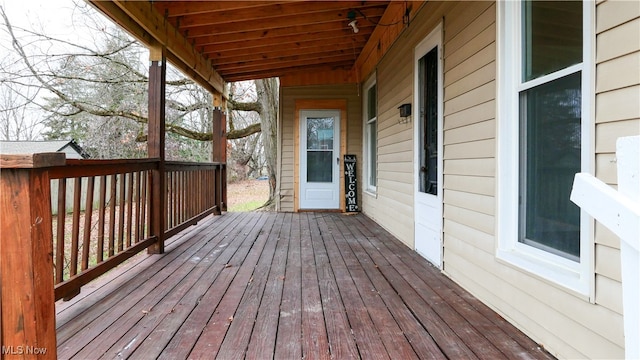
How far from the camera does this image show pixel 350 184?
6.02 meters

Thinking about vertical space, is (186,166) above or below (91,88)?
below

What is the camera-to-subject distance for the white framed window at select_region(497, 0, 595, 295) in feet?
4.58

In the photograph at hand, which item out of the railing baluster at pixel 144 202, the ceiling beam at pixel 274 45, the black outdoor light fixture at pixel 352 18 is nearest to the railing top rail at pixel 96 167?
the railing baluster at pixel 144 202

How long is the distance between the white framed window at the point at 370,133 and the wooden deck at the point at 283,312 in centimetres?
234

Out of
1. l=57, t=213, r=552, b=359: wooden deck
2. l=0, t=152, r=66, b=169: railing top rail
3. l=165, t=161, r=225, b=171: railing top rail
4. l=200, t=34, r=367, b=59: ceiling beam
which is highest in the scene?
l=200, t=34, r=367, b=59: ceiling beam

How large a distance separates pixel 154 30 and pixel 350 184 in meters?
3.94

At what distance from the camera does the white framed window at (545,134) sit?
1.40 metres

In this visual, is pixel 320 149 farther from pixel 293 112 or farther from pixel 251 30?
pixel 251 30

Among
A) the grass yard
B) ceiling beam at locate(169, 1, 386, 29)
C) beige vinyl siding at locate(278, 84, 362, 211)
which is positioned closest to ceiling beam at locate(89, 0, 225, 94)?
ceiling beam at locate(169, 1, 386, 29)

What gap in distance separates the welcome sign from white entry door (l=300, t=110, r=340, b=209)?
0.20 metres

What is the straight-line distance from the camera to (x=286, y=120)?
6.14 m

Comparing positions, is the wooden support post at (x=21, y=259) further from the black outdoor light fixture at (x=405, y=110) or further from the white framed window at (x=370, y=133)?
the white framed window at (x=370, y=133)

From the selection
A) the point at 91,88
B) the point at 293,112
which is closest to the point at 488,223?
the point at 293,112

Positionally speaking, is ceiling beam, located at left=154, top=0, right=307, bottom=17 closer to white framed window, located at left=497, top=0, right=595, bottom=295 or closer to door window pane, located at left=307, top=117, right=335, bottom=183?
white framed window, located at left=497, top=0, right=595, bottom=295
